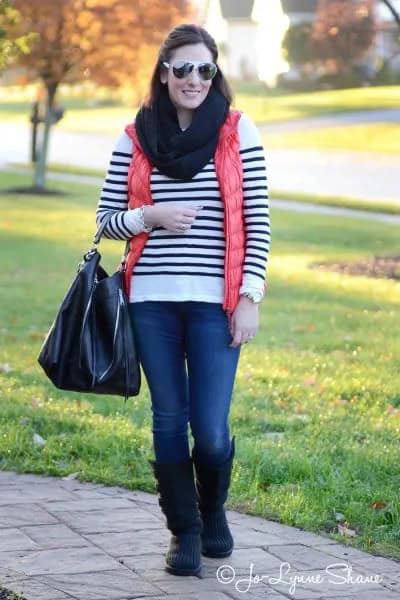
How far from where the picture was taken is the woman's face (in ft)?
14.5

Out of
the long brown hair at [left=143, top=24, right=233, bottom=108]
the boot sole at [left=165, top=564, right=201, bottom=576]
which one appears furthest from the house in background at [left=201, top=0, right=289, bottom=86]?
the boot sole at [left=165, top=564, right=201, bottom=576]

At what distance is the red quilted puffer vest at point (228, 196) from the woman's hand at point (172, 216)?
3.8 inches

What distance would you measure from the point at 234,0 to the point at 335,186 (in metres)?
69.3

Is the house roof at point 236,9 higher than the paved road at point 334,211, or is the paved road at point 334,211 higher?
the house roof at point 236,9

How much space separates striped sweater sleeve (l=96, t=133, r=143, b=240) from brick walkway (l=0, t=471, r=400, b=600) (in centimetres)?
117

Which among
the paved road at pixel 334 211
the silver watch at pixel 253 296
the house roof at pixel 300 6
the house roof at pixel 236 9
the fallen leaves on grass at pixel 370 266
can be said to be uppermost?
the house roof at pixel 236 9

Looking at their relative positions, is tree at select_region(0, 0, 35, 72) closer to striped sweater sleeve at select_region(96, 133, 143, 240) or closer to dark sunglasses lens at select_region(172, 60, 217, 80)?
striped sweater sleeve at select_region(96, 133, 143, 240)

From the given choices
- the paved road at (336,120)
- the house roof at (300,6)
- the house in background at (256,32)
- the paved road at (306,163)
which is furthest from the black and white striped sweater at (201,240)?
the house roof at (300,6)

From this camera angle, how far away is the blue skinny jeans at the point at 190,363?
4422mm

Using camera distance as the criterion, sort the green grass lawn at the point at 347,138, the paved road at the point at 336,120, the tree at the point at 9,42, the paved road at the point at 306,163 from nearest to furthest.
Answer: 1. the tree at the point at 9,42
2. the paved road at the point at 306,163
3. the green grass lawn at the point at 347,138
4. the paved road at the point at 336,120

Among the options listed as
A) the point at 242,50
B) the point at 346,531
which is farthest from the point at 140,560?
the point at 242,50

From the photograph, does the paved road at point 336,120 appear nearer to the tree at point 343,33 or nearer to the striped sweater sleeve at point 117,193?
the tree at point 343,33

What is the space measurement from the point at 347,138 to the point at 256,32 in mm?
45259

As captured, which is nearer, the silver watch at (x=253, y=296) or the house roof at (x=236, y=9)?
the silver watch at (x=253, y=296)
